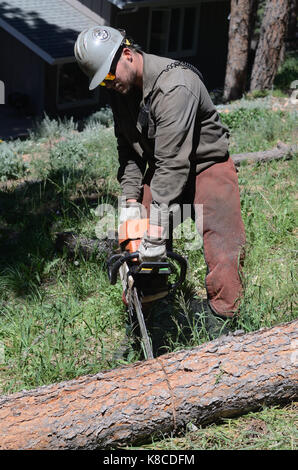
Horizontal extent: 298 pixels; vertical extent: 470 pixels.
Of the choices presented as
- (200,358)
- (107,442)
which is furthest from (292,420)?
(107,442)

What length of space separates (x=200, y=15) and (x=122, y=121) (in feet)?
56.6

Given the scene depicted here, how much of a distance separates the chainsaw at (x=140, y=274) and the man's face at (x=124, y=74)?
917 millimetres

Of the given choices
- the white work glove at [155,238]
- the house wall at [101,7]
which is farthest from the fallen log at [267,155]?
the house wall at [101,7]

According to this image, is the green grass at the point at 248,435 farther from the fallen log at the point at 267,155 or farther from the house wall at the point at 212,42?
the house wall at the point at 212,42

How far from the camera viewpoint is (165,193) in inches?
140

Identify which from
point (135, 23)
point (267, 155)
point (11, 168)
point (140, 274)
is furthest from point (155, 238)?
point (135, 23)

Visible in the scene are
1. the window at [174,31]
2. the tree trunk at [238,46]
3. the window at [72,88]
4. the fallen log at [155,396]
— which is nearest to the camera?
the fallen log at [155,396]

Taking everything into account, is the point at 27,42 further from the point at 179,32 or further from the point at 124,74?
the point at 124,74

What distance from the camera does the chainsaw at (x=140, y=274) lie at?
11.2 ft

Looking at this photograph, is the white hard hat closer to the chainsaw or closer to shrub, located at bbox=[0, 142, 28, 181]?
the chainsaw

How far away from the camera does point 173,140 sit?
3.47 metres

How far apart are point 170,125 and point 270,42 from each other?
36.3 ft

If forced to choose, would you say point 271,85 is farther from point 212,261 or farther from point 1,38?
point 212,261

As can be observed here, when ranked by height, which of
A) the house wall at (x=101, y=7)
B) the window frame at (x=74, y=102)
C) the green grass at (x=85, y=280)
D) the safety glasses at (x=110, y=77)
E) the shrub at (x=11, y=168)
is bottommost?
the window frame at (x=74, y=102)
